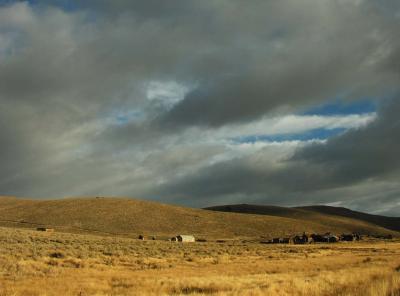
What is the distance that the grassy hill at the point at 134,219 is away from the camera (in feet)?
375

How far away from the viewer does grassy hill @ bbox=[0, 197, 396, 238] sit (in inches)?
4505

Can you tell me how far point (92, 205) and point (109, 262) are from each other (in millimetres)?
103494

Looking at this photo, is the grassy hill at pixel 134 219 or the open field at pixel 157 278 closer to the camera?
the open field at pixel 157 278

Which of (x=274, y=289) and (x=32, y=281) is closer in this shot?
(x=274, y=289)

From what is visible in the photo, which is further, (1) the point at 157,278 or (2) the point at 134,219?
(2) the point at 134,219

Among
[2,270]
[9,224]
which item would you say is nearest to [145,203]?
[9,224]

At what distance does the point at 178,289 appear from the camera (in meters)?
20.4

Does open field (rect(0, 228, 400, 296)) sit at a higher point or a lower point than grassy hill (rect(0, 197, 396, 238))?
lower

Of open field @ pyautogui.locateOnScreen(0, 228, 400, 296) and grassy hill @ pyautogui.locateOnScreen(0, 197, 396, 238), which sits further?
grassy hill @ pyautogui.locateOnScreen(0, 197, 396, 238)

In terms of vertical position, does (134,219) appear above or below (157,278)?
above

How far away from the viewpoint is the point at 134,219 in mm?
123812

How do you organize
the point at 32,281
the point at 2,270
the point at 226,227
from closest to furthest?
the point at 32,281 < the point at 2,270 < the point at 226,227

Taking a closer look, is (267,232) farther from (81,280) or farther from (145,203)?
(81,280)

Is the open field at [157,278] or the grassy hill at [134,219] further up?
the grassy hill at [134,219]
